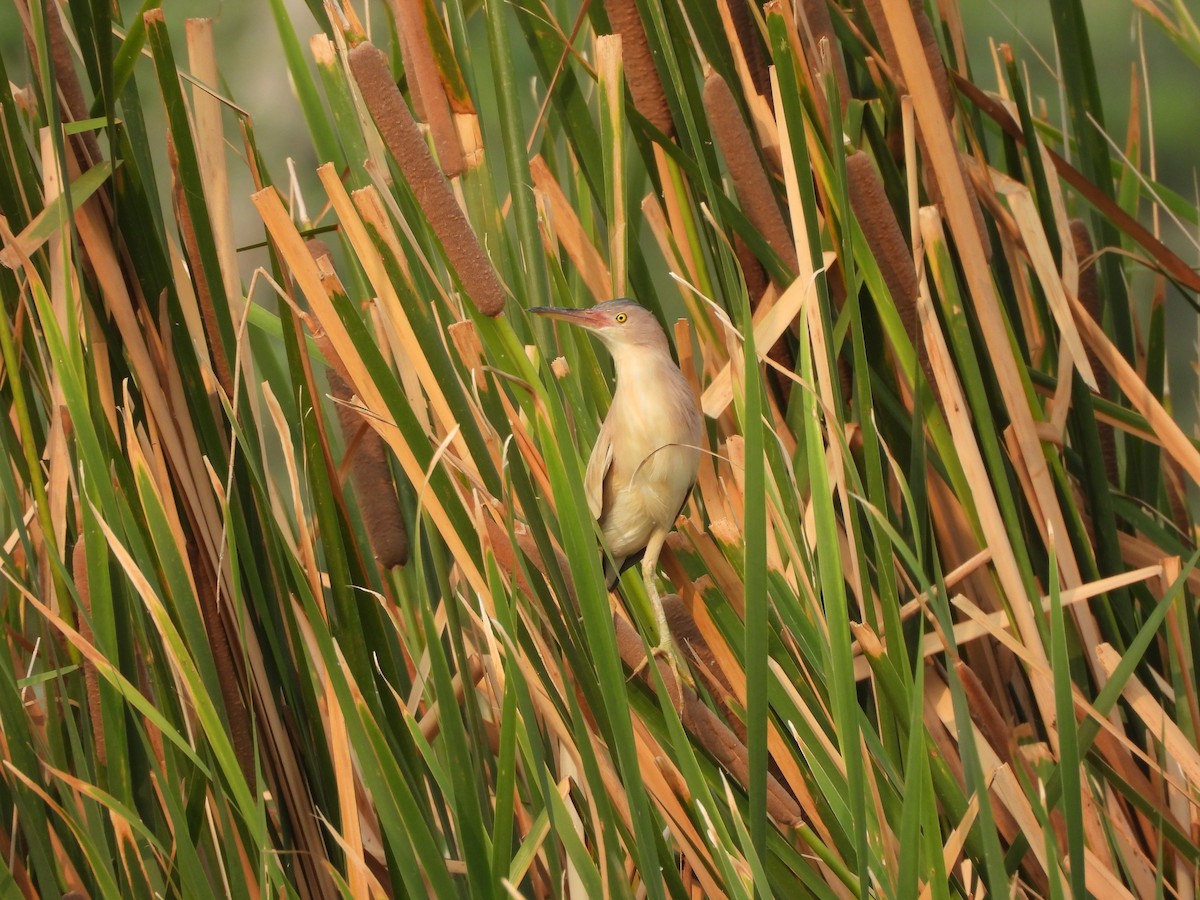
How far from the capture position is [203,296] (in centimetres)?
65

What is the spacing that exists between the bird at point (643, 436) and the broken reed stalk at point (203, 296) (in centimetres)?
24

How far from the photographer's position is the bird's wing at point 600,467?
2.74ft

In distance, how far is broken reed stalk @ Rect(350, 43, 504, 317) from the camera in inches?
22.0

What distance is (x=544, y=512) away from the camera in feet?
2.02

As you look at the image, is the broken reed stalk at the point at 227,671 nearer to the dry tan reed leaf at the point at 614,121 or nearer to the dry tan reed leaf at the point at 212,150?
the dry tan reed leaf at the point at 212,150

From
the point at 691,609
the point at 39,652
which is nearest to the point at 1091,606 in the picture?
the point at 691,609

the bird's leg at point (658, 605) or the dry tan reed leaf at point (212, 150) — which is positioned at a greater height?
the dry tan reed leaf at point (212, 150)

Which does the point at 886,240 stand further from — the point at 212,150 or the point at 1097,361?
the point at 212,150

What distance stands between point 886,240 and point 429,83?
0.27m

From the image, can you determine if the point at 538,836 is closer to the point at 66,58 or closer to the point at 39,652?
the point at 39,652

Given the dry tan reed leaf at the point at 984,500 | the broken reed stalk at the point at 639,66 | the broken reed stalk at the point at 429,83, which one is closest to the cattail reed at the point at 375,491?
the broken reed stalk at the point at 429,83

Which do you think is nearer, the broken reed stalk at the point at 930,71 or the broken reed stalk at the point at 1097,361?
the broken reed stalk at the point at 930,71

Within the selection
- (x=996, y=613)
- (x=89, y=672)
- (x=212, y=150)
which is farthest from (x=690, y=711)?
(x=212, y=150)

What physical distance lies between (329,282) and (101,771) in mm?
289
